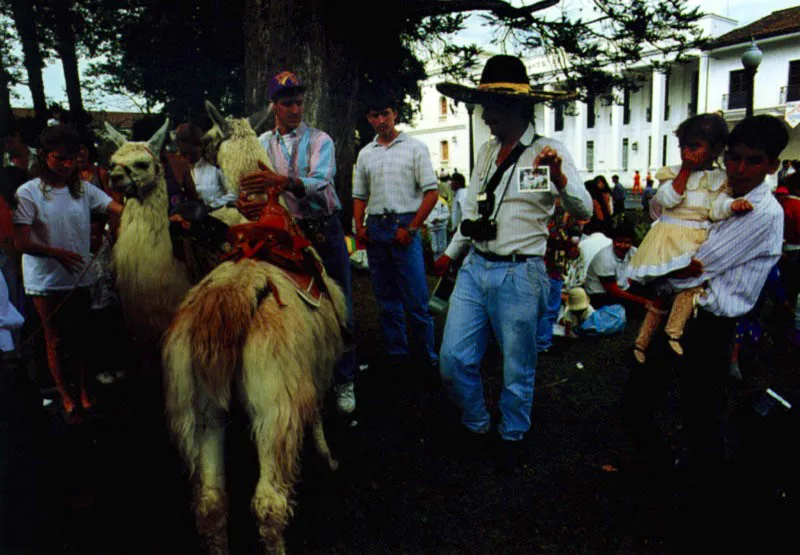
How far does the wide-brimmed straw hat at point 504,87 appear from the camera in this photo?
3.45 m

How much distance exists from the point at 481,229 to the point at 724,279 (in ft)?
4.56

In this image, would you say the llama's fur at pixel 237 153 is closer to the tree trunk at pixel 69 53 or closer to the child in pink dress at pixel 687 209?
the child in pink dress at pixel 687 209

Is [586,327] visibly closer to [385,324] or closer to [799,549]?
[385,324]

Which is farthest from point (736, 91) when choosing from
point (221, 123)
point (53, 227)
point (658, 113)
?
point (53, 227)

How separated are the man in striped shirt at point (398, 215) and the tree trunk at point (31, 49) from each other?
5.14 m

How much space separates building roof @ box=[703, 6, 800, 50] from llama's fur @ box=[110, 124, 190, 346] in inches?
1412

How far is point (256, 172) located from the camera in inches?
138

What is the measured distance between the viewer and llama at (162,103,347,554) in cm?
260

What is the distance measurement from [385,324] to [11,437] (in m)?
3.63

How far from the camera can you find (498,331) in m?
3.70

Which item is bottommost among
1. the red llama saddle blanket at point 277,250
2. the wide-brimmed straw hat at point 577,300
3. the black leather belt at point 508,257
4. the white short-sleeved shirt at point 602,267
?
the wide-brimmed straw hat at point 577,300

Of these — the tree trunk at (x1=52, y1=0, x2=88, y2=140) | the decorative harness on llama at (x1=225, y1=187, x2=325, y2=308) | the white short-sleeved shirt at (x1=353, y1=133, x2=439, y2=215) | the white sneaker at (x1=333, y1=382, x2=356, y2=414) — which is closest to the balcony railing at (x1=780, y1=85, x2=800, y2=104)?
the white short-sleeved shirt at (x1=353, y1=133, x2=439, y2=215)

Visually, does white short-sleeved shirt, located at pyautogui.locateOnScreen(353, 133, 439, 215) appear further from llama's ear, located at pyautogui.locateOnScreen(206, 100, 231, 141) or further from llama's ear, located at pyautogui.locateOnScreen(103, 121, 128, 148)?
llama's ear, located at pyautogui.locateOnScreen(103, 121, 128, 148)

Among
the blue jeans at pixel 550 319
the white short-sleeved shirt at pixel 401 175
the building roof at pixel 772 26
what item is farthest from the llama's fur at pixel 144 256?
the building roof at pixel 772 26
